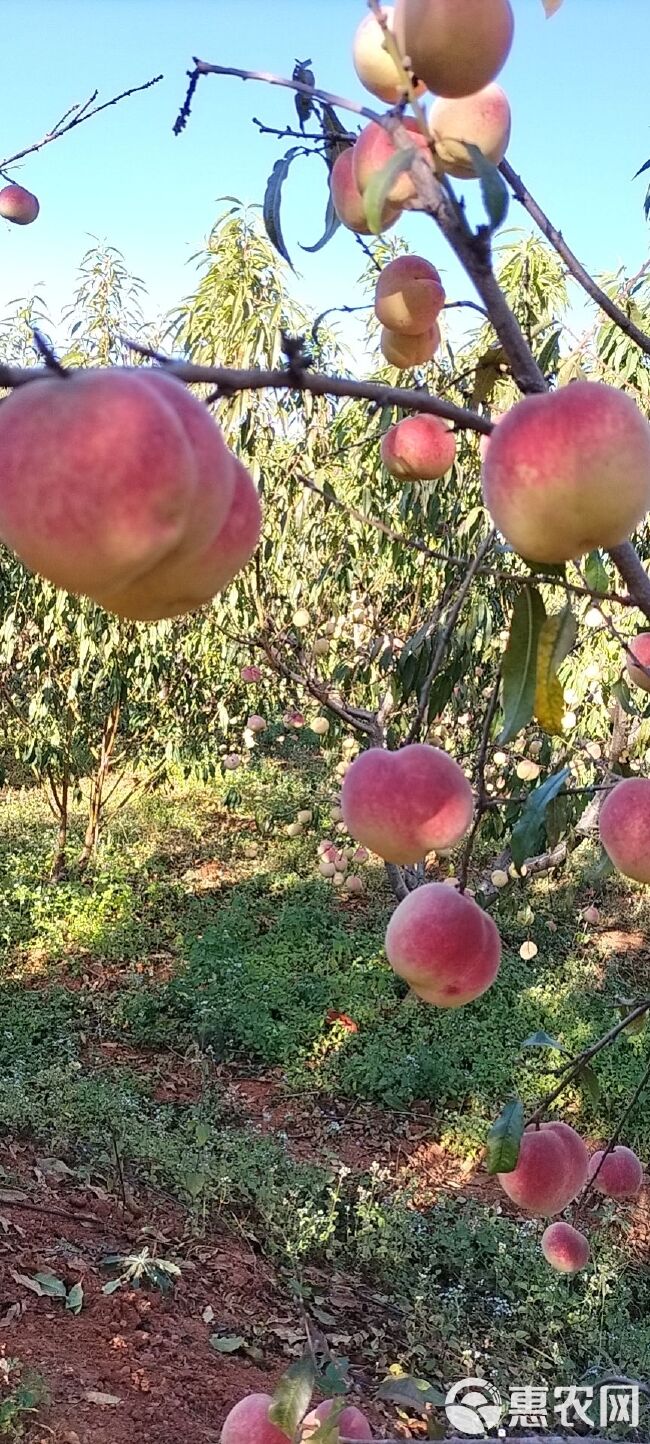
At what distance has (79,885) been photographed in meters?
5.62

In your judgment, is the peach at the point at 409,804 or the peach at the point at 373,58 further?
the peach at the point at 409,804

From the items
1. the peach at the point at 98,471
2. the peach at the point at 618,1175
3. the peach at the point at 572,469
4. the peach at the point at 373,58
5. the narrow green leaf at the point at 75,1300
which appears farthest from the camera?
the narrow green leaf at the point at 75,1300

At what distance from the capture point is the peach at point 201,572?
57 centimetres

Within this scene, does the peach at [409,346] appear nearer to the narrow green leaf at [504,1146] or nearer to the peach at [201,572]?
the peach at [201,572]

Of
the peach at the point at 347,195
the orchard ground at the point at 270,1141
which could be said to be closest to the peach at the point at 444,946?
the peach at the point at 347,195

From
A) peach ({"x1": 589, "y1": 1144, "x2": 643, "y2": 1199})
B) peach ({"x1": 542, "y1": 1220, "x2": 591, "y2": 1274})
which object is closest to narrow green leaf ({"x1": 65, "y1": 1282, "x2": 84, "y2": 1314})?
peach ({"x1": 542, "y1": 1220, "x2": 591, "y2": 1274})

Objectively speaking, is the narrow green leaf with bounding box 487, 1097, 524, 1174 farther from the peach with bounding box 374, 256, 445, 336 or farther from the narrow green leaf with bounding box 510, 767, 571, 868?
the peach with bounding box 374, 256, 445, 336

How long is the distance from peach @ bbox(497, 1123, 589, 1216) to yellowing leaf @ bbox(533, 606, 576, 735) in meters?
0.74

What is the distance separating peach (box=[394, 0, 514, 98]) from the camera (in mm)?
623

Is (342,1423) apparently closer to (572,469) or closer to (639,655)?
(639,655)

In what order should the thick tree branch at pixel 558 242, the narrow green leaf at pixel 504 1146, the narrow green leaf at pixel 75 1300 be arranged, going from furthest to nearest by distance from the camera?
the narrow green leaf at pixel 75 1300 → the narrow green leaf at pixel 504 1146 → the thick tree branch at pixel 558 242

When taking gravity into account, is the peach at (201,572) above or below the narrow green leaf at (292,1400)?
above

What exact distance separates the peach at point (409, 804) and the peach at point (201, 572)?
16.4 inches

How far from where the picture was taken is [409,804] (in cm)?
97
